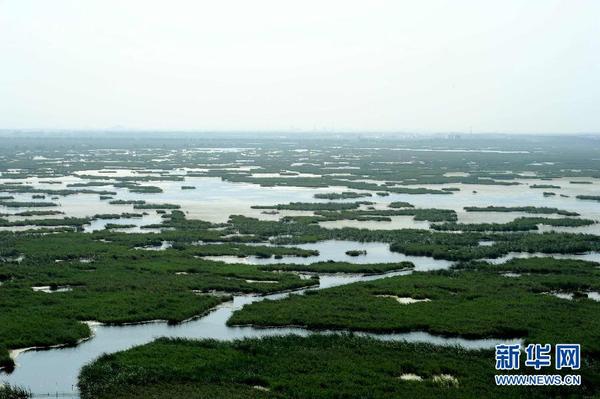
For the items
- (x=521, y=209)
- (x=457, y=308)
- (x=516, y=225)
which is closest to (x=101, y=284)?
(x=457, y=308)

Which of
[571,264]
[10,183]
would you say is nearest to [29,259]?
[571,264]

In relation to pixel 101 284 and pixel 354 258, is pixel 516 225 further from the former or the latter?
pixel 101 284

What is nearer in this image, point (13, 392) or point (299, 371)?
point (13, 392)

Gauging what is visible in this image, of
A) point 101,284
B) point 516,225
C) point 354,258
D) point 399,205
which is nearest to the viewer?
point 101,284

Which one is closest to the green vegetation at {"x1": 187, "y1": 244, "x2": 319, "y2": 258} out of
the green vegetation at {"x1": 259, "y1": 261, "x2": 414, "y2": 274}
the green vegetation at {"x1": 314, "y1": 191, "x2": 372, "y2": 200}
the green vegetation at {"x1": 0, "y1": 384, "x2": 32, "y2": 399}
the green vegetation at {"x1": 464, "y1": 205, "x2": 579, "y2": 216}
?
the green vegetation at {"x1": 259, "y1": 261, "x2": 414, "y2": 274}

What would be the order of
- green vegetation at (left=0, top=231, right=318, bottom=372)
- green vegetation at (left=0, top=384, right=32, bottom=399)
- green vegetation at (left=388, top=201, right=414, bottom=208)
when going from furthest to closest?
green vegetation at (left=388, top=201, right=414, bottom=208) < green vegetation at (left=0, top=231, right=318, bottom=372) < green vegetation at (left=0, top=384, right=32, bottom=399)

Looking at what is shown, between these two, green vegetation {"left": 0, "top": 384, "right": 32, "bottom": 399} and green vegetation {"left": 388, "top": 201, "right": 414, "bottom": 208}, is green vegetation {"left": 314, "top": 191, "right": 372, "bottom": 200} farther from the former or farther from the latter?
green vegetation {"left": 0, "top": 384, "right": 32, "bottom": 399}

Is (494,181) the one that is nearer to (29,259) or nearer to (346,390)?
(29,259)
